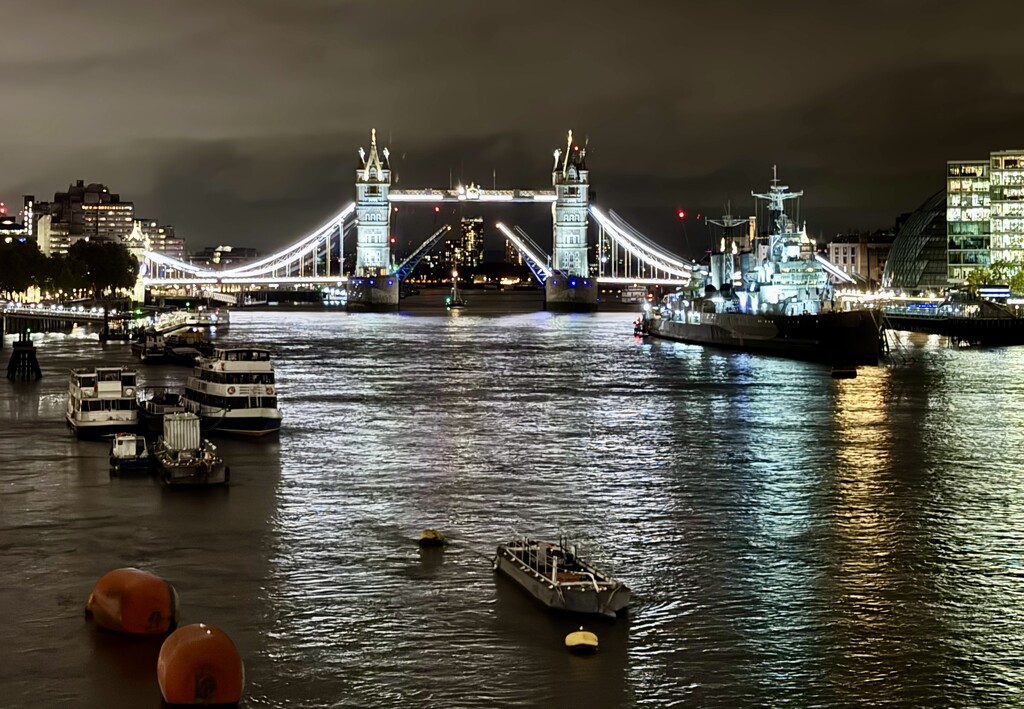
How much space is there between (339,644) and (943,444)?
20754mm

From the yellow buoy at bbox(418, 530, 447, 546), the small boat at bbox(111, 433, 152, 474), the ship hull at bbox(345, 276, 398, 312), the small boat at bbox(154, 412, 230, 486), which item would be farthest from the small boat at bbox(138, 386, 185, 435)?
the ship hull at bbox(345, 276, 398, 312)

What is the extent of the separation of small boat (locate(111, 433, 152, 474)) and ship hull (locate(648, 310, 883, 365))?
39.0m

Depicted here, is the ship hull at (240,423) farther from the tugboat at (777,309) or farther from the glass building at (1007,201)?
the glass building at (1007,201)

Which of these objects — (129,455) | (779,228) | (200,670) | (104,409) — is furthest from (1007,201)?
(200,670)

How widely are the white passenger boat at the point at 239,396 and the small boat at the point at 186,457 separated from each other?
3.61 m

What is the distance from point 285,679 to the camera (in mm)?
14633

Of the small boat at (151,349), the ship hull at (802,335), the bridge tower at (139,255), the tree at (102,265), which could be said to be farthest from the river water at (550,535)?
the bridge tower at (139,255)

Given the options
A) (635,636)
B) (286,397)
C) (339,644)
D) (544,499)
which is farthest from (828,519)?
(286,397)

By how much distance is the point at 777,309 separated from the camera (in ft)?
236

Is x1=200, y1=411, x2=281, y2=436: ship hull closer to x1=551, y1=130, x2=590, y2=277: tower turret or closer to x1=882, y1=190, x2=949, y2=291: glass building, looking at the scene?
x1=882, y1=190, x2=949, y2=291: glass building

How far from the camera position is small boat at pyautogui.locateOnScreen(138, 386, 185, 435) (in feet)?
106

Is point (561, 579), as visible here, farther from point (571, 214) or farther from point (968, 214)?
point (571, 214)

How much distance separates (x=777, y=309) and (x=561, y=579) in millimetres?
56255

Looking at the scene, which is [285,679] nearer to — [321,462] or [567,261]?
[321,462]
